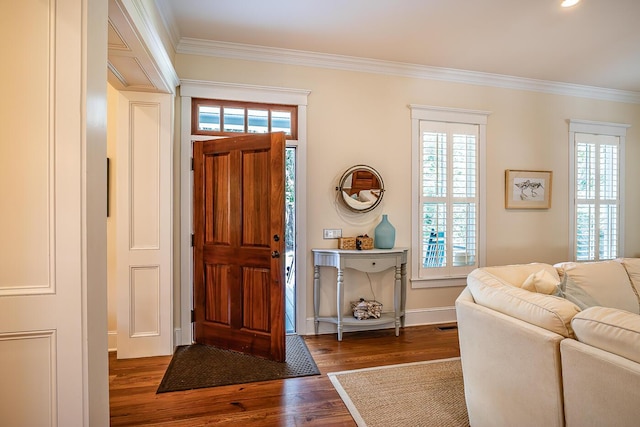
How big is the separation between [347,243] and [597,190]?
11.8ft

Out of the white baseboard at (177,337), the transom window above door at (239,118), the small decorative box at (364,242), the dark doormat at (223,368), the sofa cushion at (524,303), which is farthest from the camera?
the small decorative box at (364,242)

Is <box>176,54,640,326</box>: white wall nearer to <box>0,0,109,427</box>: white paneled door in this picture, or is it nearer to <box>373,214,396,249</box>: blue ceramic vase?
<box>373,214,396,249</box>: blue ceramic vase

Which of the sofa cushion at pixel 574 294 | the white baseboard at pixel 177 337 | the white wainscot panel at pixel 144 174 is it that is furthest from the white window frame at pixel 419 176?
the white wainscot panel at pixel 144 174

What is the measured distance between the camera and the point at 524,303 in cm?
155

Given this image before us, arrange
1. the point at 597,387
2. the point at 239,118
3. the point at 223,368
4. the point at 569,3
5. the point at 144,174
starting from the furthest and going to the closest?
the point at 239,118 → the point at 144,174 → the point at 223,368 → the point at 569,3 → the point at 597,387

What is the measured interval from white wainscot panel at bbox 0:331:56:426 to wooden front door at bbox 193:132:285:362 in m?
1.68

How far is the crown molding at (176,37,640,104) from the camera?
3217 millimetres

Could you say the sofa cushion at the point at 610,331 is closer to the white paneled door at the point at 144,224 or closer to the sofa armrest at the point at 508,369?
the sofa armrest at the point at 508,369

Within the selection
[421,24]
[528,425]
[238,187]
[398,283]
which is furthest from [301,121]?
[528,425]

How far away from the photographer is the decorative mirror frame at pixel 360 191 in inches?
137

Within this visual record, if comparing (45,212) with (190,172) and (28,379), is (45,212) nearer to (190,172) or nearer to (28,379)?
(28,379)

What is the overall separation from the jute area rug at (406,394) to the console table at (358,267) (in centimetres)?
65

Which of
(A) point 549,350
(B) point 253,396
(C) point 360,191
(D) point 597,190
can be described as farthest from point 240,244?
(D) point 597,190

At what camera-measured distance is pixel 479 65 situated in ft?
12.1
